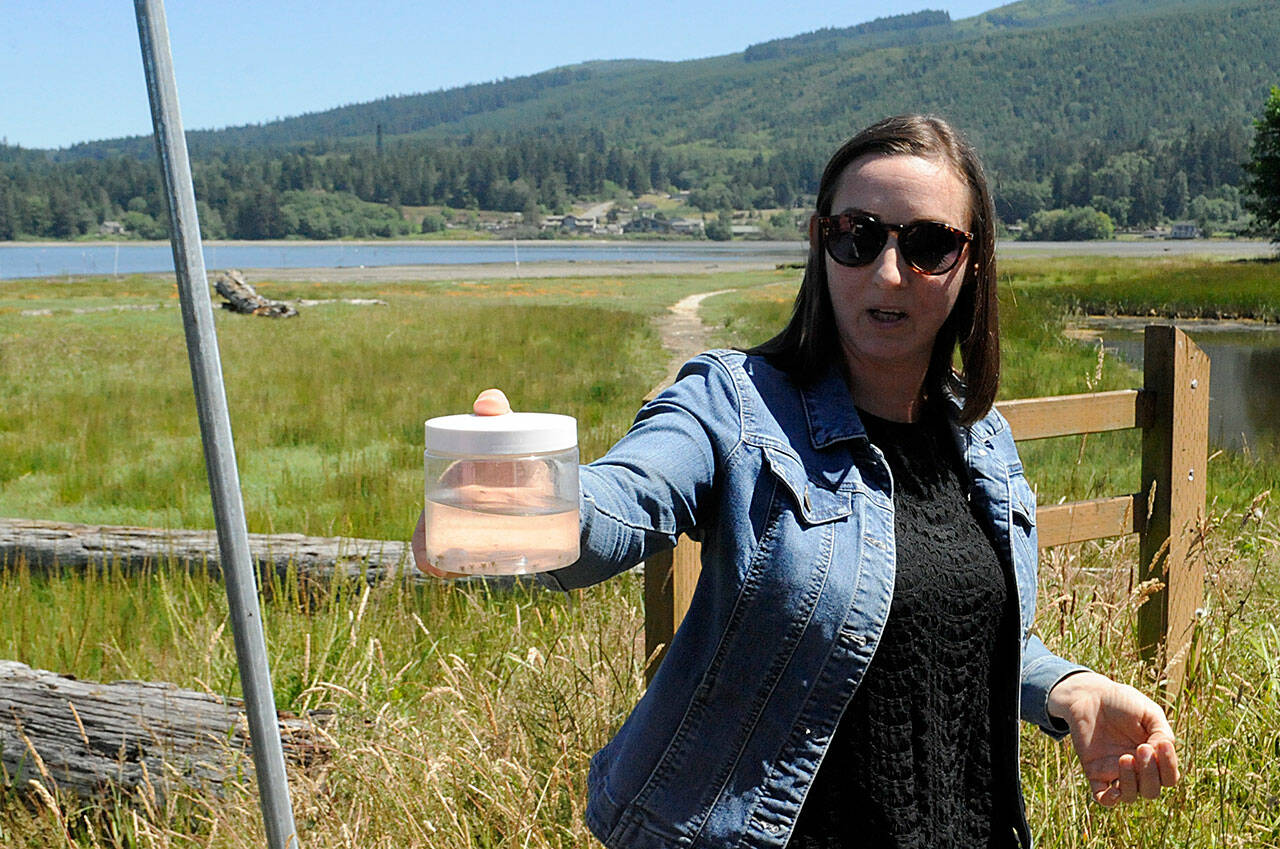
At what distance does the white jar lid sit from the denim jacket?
0.36 m

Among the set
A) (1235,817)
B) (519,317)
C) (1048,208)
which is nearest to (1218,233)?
(1048,208)

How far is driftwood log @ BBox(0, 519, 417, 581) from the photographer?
5559mm

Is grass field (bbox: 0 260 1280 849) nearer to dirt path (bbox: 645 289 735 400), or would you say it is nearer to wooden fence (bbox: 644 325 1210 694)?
wooden fence (bbox: 644 325 1210 694)

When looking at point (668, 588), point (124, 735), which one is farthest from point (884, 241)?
point (124, 735)

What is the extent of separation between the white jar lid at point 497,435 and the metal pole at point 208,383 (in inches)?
15.9

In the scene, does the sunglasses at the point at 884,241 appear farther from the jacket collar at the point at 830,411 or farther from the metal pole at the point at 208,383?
the metal pole at the point at 208,383

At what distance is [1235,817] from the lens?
2914 mm

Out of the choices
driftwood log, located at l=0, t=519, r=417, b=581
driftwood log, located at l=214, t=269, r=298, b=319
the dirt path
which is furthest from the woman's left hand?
driftwood log, located at l=214, t=269, r=298, b=319

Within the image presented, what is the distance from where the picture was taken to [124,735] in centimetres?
336

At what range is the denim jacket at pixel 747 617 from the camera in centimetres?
157

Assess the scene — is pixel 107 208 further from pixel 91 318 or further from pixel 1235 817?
pixel 1235 817

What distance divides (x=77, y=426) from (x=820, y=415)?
13.4 m

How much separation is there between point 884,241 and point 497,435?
820 mm

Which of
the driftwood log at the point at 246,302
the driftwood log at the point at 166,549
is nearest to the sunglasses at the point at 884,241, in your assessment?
the driftwood log at the point at 166,549
